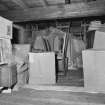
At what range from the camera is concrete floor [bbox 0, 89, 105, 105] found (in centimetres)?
188

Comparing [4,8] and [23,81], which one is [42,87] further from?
[4,8]

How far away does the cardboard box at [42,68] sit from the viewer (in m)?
2.73

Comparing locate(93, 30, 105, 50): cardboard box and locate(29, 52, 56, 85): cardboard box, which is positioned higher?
locate(93, 30, 105, 50): cardboard box

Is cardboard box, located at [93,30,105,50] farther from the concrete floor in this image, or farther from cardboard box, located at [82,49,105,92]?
the concrete floor

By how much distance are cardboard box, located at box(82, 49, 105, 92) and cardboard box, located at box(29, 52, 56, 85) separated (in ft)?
2.49

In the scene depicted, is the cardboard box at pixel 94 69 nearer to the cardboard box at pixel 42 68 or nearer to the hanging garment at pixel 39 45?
the cardboard box at pixel 42 68

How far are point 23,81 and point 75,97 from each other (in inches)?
52.3

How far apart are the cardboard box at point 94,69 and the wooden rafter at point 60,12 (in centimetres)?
93

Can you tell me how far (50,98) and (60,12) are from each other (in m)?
1.87

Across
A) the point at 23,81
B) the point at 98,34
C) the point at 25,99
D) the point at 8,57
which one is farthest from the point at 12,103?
the point at 98,34

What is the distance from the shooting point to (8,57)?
8.78 feet

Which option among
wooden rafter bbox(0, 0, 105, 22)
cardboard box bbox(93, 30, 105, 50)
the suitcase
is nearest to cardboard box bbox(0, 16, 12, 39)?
wooden rafter bbox(0, 0, 105, 22)

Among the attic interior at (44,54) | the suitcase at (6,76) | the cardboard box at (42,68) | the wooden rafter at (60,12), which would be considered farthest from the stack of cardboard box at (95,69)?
the suitcase at (6,76)

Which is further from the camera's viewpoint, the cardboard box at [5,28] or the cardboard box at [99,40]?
the cardboard box at [99,40]
